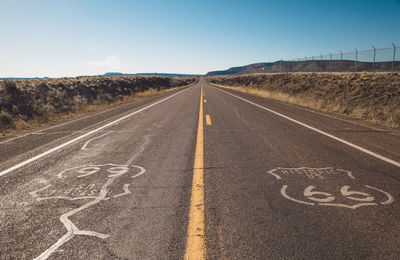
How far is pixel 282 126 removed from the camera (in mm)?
7789

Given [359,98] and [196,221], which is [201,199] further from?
[359,98]

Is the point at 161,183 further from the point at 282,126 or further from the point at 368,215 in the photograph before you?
the point at 282,126

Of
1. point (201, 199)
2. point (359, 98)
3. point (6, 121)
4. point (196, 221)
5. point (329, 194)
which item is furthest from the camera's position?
point (359, 98)

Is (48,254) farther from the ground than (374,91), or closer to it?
closer to it

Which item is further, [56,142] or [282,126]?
[282,126]

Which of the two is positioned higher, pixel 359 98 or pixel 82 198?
pixel 359 98

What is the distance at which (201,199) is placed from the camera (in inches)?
116

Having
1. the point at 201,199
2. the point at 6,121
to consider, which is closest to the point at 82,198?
the point at 201,199

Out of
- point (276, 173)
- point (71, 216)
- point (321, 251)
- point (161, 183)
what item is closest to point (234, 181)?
point (276, 173)

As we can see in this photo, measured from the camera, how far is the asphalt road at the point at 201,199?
6.95 ft

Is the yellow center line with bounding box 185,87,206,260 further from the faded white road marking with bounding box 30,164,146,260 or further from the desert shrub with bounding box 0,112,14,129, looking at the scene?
the desert shrub with bounding box 0,112,14,129

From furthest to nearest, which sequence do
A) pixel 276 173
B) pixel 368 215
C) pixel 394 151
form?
pixel 394 151, pixel 276 173, pixel 368 215

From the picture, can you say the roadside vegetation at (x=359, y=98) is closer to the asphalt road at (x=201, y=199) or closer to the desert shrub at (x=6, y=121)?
the asphalt road at (x=201, y=199)

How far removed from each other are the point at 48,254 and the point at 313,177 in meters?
3.59
